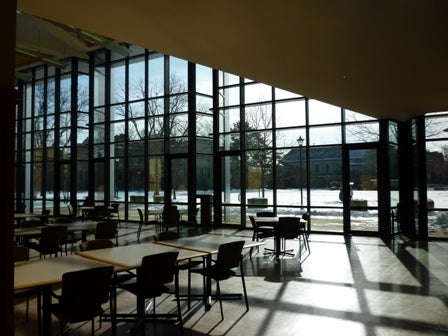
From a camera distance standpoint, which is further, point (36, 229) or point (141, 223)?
point (141, 223)

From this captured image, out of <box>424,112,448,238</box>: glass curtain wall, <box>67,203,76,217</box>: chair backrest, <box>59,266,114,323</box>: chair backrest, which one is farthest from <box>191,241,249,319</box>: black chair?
<box>67,203,76,217</box>: chair backrest

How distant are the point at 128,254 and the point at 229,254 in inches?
45.0

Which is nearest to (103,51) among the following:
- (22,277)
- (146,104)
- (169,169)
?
(146,104)

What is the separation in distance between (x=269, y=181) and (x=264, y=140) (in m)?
1.27

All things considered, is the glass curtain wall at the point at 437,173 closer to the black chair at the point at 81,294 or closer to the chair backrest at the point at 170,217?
the chair backrest at the point at 170,217

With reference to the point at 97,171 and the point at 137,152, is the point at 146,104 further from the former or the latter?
the point at 97,171

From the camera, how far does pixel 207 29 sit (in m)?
3.90

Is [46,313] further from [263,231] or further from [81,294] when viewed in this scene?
[263,231]

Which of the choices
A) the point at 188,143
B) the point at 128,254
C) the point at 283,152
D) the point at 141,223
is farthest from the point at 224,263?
the point at 188,143

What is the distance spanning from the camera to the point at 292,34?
400 centimetres

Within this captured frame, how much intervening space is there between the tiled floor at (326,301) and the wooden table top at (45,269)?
2.37 ft

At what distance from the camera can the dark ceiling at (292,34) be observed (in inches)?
132

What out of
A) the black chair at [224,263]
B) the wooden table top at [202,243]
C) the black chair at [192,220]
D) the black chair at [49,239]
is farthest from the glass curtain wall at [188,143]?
the black chair at [224,263]

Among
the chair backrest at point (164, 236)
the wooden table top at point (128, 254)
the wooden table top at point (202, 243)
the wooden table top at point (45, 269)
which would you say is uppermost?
the chair backrest at point (164, 236)
